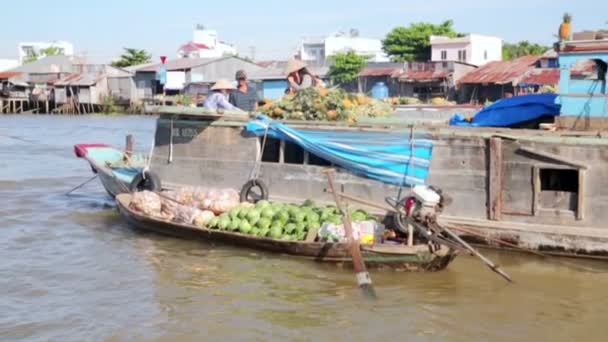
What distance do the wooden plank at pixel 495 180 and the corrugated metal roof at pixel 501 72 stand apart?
25226mm

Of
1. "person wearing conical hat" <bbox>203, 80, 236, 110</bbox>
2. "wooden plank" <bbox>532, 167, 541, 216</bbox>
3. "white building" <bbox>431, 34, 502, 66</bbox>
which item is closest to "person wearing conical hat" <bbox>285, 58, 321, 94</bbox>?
"person wearing conical hat" <bbox>203, 80, 236, 110</bbox>

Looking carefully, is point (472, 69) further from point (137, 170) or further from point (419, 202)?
point (419, 202)

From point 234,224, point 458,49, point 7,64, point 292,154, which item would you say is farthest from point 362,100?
point 7,64

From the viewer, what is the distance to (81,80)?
167 feet

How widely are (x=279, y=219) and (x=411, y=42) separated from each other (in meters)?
38.3

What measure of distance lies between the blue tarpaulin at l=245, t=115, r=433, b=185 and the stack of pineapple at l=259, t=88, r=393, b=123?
415 millimetres

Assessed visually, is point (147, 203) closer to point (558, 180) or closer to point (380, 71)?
point (558, 180)

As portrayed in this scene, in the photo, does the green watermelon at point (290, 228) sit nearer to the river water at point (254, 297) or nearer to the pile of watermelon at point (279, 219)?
the pile of watermelon at point (279, 219)

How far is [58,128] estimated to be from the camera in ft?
113

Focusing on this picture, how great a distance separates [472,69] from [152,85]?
70.2 feet

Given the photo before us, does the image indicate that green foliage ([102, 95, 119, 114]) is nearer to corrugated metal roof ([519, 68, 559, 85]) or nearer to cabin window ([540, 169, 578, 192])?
corrugated metal roof ([519, 68, 559, 85])

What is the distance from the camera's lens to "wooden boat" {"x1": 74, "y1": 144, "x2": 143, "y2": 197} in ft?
39.5

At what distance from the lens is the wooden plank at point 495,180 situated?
8586 millimetres

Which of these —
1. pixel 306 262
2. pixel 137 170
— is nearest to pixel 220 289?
pixel 306 262
